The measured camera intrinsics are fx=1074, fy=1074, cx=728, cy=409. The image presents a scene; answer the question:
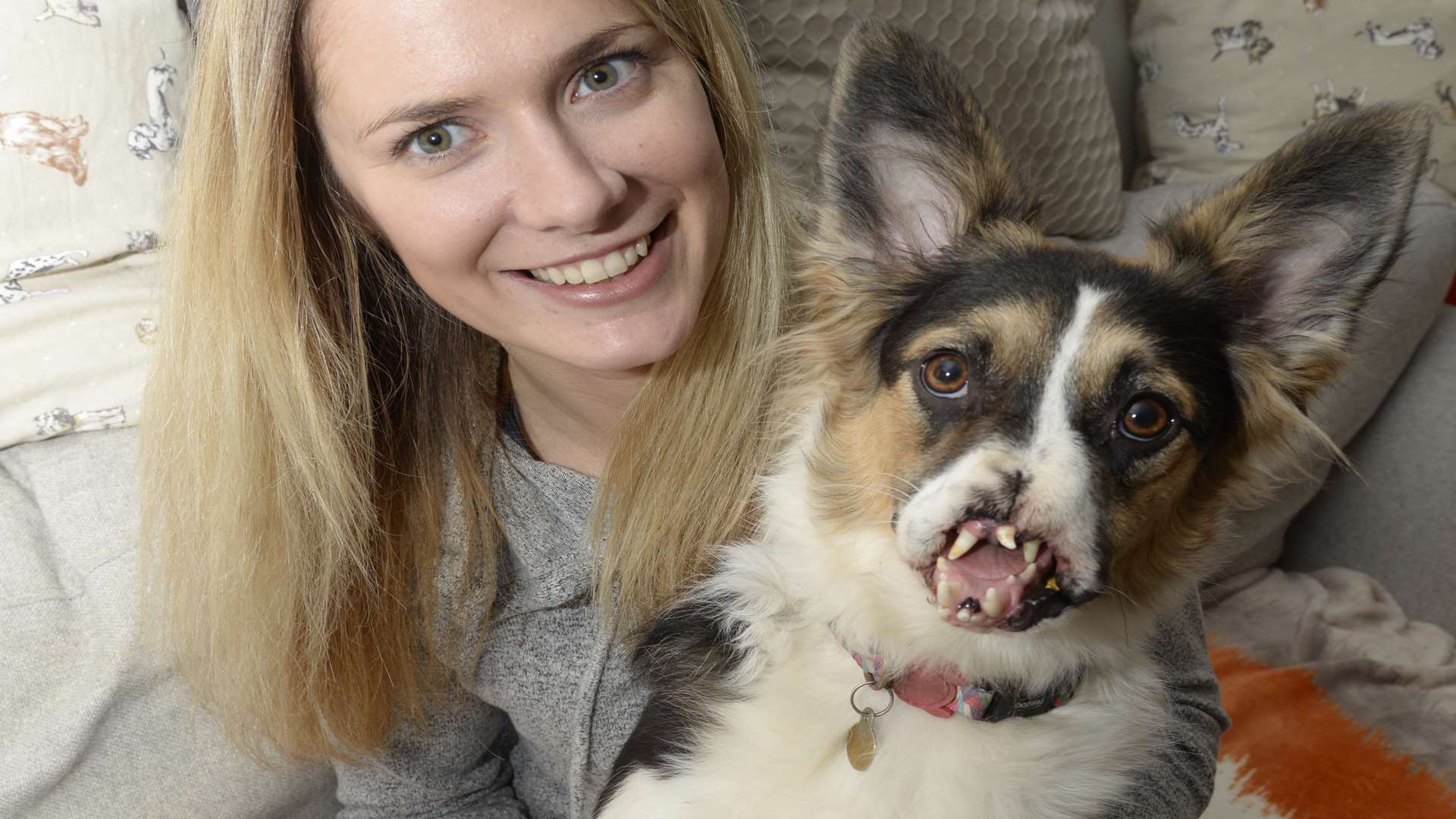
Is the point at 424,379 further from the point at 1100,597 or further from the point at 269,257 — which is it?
the point at 1100,597

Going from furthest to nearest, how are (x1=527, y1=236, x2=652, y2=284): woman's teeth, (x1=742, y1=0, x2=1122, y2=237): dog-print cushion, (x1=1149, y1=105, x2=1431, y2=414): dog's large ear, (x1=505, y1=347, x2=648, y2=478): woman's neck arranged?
(x1=742, y1=0, x2=1122, y2=237): dog-print cushion
(x1=505, y1=347, x2=648, y2=478): woman's neck
(x1=527, y1=236, x2=652, y2=284): woman's teeth
(x1=1149, y1=105, x2=1431, y2=414): dog's large ear

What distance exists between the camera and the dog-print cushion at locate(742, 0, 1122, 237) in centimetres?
220

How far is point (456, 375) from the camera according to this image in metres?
1.92

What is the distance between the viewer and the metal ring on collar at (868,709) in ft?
4.70

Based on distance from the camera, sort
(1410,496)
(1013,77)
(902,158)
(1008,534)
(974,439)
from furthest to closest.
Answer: (1410,496)
(1013,77)
(902,158)
(974,439)
(1008,534)

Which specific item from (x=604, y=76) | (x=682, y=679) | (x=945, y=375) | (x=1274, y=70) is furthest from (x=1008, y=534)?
(x=1274, y=70)

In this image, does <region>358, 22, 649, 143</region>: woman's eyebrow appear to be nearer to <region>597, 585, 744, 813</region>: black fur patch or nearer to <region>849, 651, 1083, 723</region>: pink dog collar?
<region>597, 585, 744, 813</region>: black fur patch

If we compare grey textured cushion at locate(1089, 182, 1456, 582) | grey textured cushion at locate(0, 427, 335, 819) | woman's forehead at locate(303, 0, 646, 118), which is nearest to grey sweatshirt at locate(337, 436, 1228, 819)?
grey textured cushion at locate(0, 427, 335, 819)

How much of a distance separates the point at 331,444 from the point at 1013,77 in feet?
5.75

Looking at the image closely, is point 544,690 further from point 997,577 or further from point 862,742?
point 997,577

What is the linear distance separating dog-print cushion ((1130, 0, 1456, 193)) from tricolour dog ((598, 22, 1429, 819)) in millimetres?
1478

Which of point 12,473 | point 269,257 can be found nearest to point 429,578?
point 269,257

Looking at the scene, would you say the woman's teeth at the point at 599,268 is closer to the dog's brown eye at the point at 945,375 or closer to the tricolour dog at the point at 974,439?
the tricolour dog at the point at 974,439

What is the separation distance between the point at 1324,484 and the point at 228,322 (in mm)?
2645
